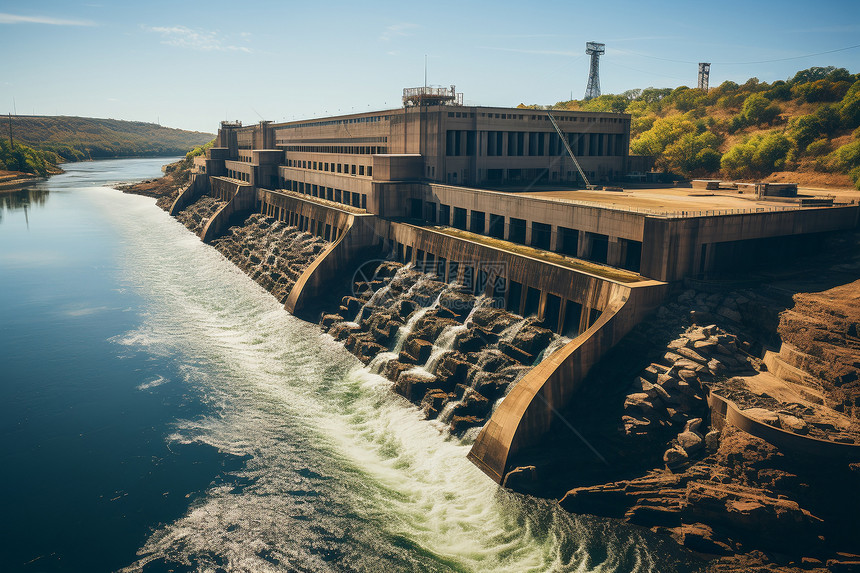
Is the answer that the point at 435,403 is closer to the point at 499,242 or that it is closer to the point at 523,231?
the point at 499,242

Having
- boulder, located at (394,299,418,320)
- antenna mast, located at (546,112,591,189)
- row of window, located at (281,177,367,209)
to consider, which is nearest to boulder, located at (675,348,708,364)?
boulder, located at (394,299,418,320)

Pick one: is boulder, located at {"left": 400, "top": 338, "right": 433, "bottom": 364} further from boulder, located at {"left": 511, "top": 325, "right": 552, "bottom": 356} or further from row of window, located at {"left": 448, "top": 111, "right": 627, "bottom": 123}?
row of window, located at {"left": 448, "top": 111, "right": 627, "bottom": 123}

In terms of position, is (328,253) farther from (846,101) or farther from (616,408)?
(846,101)

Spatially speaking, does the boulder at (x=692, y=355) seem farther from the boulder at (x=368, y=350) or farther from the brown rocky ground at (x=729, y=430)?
the boulder at (x=368, y=350)

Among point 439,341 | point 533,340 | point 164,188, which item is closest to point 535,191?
point 439,341

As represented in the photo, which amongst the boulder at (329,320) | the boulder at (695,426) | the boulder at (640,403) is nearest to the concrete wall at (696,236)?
the boulder at (640,403)
